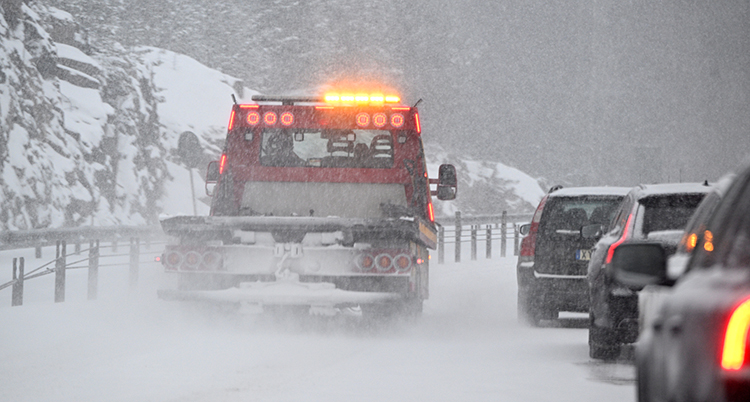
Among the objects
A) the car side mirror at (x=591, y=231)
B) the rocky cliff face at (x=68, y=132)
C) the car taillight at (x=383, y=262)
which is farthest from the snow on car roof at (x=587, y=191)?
the rocky cliff face at (x=68, y=132)

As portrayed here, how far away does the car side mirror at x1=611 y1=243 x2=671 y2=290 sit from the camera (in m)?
3.26

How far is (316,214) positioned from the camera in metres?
11.6

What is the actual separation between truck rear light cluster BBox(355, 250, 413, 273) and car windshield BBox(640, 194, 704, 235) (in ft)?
8.51

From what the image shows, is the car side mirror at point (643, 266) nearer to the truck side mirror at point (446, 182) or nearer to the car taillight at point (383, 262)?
→ the car taillight at point (383, 262)

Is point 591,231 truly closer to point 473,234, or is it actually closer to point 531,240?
point 531,240

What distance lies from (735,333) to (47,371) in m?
6.07

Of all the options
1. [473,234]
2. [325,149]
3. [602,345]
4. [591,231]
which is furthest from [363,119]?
[473,234]

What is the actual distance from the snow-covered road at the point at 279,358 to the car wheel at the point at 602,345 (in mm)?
127

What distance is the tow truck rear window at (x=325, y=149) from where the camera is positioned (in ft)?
39.1

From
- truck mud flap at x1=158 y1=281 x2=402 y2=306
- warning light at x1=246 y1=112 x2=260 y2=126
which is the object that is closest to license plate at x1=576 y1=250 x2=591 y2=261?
truck mud flap at x1=158 y1=281 x2=402 y2=306

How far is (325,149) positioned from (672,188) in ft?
16.7

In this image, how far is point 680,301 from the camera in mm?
2482

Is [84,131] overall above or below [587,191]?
above

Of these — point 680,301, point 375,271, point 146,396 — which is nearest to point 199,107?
point 375,271
